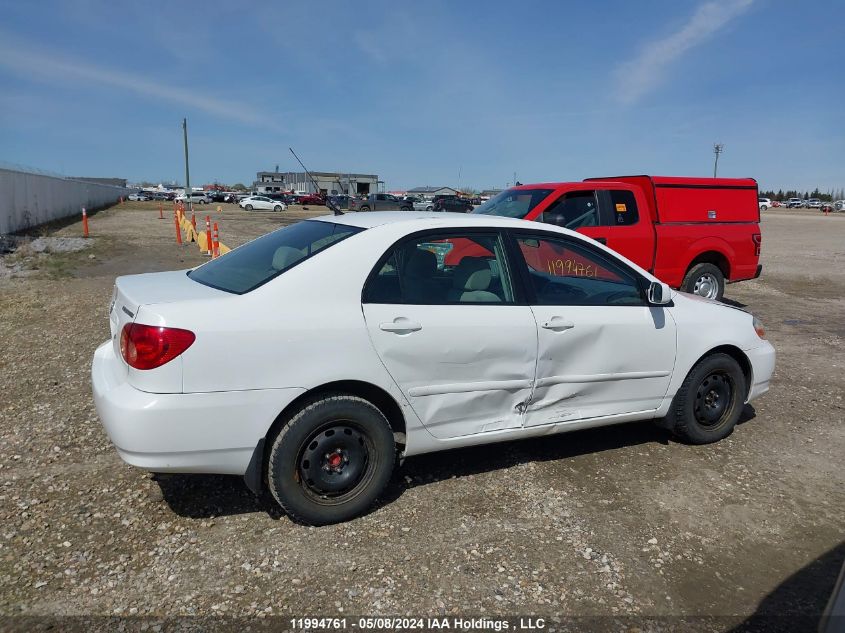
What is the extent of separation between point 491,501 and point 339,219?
198cm

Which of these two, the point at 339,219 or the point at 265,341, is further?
the point at 339,219

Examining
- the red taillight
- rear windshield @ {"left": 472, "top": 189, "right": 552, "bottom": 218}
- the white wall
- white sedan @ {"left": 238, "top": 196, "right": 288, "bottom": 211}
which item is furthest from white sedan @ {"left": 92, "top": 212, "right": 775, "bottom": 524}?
white sedan @ {"left": 238, "top": 196, "right": 288, "bottom": 211}

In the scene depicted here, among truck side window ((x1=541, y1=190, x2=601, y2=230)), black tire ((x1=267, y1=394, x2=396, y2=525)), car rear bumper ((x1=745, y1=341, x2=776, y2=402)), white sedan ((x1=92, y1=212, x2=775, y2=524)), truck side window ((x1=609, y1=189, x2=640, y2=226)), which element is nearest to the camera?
white sedan ((x1=92, y1=212, x2=775, y2=524))

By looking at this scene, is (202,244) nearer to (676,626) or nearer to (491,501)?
(491,501)

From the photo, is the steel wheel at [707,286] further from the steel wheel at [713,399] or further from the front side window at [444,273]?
the front side window at [444,273]

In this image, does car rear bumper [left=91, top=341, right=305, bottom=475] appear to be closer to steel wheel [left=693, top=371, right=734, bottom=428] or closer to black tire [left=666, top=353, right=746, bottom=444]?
black tire [left=666, top=353, right=746, bottom=444]

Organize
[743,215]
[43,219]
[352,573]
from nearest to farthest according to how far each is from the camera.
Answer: [352,573] < [743,215] < [43,219]

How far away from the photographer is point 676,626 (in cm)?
273

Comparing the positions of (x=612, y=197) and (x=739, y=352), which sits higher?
(x=612, y=197)

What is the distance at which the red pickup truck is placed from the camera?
823 centimetres

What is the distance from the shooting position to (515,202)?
27.8 ft

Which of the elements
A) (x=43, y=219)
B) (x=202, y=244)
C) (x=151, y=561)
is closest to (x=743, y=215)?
(x=151, y=561)

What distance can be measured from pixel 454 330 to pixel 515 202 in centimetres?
536

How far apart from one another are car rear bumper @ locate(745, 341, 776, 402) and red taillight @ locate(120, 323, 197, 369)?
3886 millimetres
